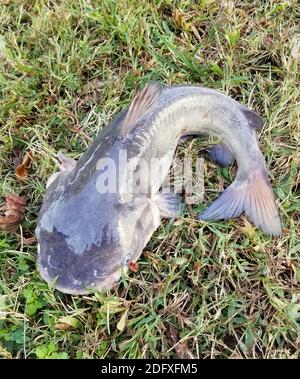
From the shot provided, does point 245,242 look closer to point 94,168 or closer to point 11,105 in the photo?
point 94,168

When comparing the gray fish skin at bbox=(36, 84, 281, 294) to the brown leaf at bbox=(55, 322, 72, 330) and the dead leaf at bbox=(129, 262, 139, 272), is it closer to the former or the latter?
the dead leaf at bbox=(129, 262, 139, 272)

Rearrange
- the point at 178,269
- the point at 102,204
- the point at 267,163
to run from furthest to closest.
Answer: the point at 267,163, the point at 178,269, the point at 102,204

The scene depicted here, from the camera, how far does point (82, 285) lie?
282cm

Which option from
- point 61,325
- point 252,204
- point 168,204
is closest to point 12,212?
point 61,325

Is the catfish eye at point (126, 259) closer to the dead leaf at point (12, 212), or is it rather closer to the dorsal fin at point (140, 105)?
the dorsal fin at point (140, 105)

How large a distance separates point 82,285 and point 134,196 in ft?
1.86

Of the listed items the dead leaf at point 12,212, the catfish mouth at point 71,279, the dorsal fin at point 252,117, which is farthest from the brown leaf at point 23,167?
the dorsal fin at point 252,117

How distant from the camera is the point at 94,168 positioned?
296 centimetres

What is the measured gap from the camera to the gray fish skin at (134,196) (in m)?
2.80

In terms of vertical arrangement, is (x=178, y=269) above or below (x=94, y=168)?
below

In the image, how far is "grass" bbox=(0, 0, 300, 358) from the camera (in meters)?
3.06

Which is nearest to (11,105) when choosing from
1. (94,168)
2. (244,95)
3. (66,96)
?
(66,96)

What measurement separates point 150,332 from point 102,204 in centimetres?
77

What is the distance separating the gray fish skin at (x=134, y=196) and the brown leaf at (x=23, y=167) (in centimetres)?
34
